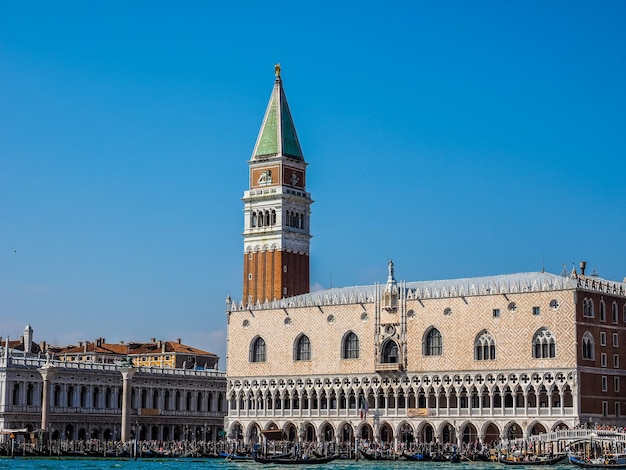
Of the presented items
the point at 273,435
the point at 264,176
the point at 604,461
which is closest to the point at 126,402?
the point at 273,435

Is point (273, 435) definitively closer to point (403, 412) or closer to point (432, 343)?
point (403, 412)

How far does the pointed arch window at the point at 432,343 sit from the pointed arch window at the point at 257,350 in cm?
1193

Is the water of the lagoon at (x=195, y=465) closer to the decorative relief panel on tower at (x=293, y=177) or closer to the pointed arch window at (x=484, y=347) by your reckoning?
the pointed arch window at (x=484, y=347)

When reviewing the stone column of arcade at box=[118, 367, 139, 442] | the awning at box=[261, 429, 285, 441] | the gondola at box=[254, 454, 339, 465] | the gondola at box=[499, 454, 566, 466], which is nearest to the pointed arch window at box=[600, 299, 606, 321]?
the gondola at box=[499, 454, 566, 466]

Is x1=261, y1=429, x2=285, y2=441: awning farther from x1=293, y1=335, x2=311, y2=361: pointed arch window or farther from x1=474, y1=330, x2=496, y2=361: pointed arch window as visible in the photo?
x1=474, y1=330, x2=496, y2=361: pointed arch window

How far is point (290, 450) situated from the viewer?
74812 mm

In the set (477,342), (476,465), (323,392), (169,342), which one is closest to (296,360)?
(323,392)

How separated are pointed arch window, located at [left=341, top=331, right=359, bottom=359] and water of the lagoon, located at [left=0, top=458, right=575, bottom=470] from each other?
8760mm

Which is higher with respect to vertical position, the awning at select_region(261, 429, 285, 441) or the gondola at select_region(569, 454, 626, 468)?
the awning at select_region(261, 429, 285, 441)

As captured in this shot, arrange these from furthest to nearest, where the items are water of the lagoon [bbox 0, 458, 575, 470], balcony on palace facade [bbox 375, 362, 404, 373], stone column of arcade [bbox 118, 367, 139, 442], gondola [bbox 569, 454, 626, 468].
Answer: stone column of arcade [bbox 118, 367, 139, 442] < balcony on palace facade [bbox 375, 362, 404, 373] < water of the lagoon [bbox 0, 458, 575, 470] < gondola [bbox 569, 454, 626, 468]

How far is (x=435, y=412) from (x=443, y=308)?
19.5 ft

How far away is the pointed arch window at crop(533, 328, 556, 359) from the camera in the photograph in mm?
70750

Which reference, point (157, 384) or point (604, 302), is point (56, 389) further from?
point (604, 302)

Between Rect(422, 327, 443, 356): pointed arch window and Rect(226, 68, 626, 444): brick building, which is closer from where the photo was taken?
Rect(226, 68, 626, 444): brick building
